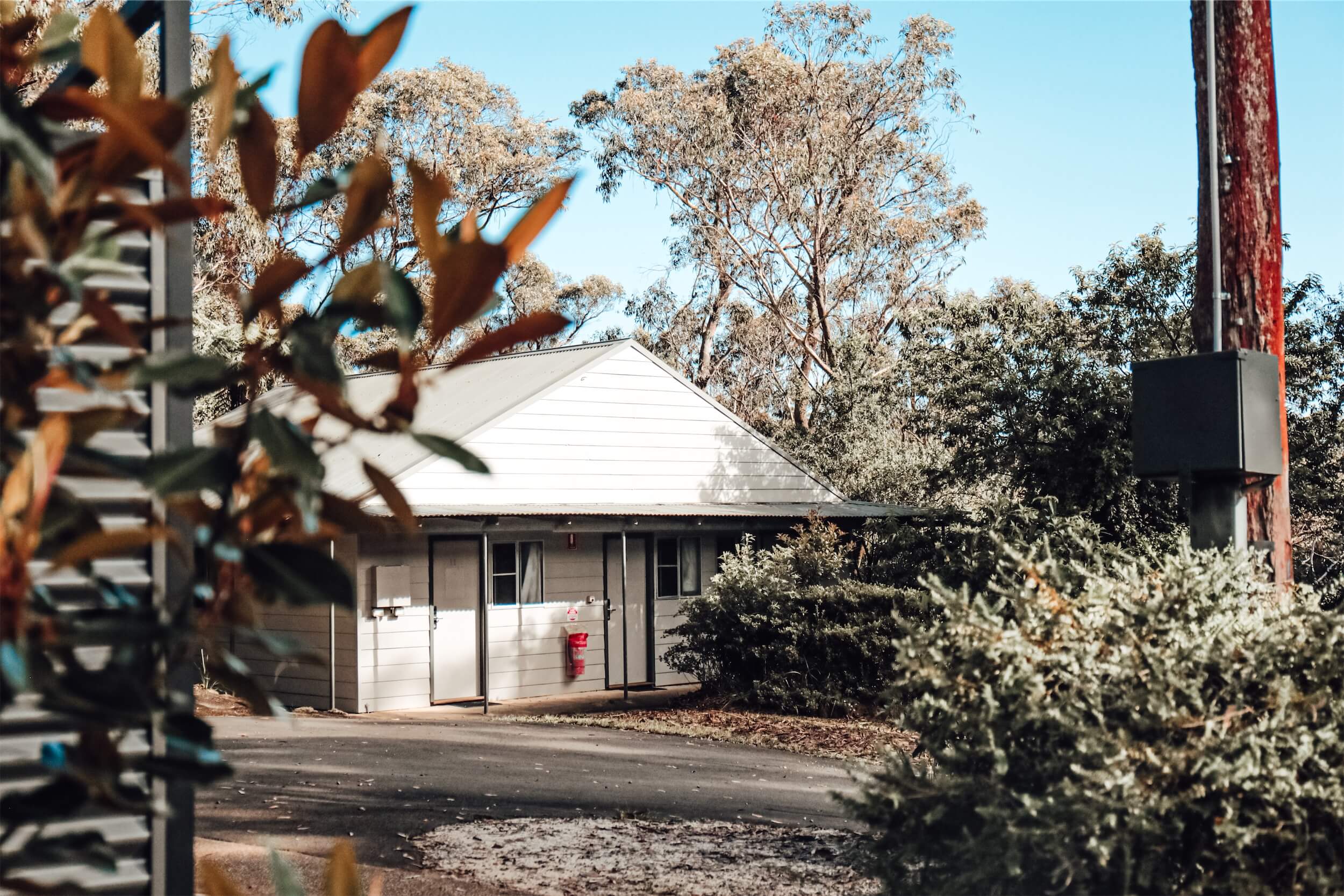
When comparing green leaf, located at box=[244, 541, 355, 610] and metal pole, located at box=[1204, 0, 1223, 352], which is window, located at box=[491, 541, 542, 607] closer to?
metal pole, located at box=[1204, 0, 1223, 352]

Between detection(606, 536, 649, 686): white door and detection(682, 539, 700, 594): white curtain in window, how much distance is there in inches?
28.5

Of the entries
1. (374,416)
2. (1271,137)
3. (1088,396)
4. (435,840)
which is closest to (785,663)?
(1088,396)

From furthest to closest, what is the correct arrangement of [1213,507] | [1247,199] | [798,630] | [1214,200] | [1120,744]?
[798,630]
[1247,199]
[1214,200]
[1213,507]
[1120,744]

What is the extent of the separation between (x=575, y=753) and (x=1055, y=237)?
1963cm

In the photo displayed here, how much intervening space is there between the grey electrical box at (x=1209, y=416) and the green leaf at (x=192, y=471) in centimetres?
535

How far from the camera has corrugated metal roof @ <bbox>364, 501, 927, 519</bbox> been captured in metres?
15.7

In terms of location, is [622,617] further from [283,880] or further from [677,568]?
[283,880]

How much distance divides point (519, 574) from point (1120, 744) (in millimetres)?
14640

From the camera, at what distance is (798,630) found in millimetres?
14891

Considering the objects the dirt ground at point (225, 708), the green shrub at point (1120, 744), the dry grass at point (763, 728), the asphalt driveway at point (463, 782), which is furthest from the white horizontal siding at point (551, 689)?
the green shrub at point (1120, 744)

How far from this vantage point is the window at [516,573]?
1791 cm

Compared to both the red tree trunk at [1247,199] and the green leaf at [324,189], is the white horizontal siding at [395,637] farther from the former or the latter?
the green leaf at [324,189]

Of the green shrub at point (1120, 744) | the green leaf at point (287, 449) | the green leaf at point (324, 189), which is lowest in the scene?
the green shrub at point (1120, 744)

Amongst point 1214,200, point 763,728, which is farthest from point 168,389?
point 763,728
